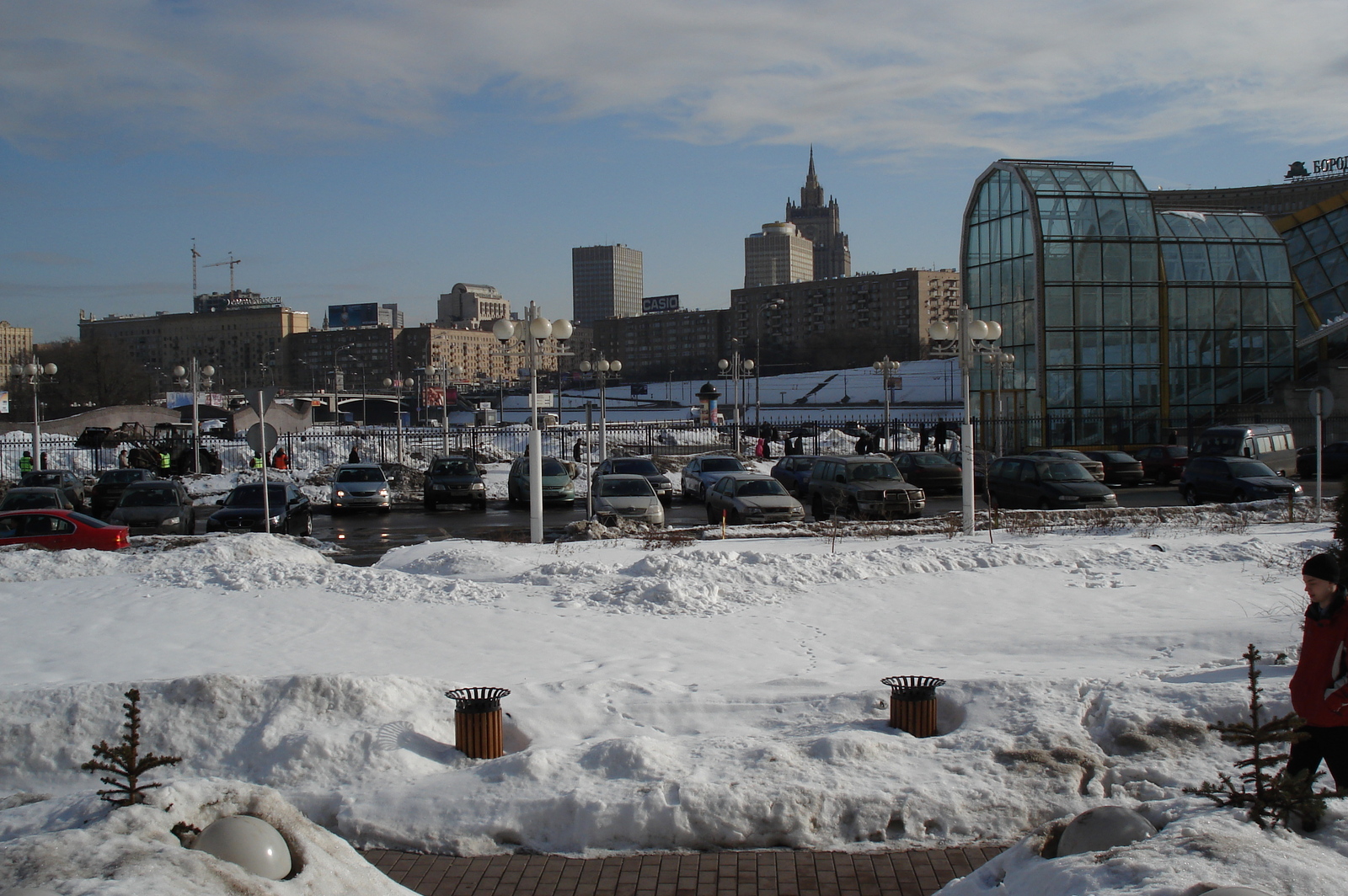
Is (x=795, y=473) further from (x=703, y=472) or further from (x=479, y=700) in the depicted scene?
(x=479, y=700)

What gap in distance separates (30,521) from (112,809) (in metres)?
15.0

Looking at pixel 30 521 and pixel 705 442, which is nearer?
pixel 30 521

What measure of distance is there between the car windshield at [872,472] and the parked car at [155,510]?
15320 mm

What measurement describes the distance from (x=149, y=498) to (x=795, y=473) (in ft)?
57.4

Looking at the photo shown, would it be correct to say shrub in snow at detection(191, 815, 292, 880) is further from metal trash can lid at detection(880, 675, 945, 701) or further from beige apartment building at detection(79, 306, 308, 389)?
beige apartment building at detection(79, 306, 308, 389)

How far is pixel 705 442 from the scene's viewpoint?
163 ft

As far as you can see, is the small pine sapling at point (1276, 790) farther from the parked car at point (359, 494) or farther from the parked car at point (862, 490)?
the parked car at point (359, 494)

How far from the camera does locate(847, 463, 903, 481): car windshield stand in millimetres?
24438

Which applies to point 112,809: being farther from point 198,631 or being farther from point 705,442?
point 705,442

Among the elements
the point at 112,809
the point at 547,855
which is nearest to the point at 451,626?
the point at 547,855

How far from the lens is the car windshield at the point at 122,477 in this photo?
28.6 m

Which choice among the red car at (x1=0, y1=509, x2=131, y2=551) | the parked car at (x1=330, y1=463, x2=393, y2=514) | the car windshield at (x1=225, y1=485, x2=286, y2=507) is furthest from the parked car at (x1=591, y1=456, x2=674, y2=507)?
the red car at (x1=0, y1=509, x2=131, y2=551)

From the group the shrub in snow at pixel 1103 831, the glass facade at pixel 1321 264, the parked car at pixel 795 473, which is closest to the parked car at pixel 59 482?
the parked car at pixel 795 473

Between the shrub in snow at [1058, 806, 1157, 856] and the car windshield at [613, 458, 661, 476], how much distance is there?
24470 millimetres
